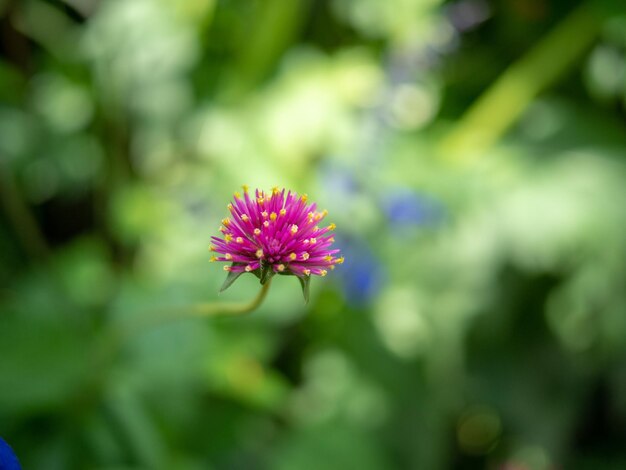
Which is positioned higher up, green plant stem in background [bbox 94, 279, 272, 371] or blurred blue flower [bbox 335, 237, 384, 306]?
blurred blue flower [bbox 335, 237, 384, 306]

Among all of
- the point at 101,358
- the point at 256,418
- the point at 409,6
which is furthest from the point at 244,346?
the point at 409,6

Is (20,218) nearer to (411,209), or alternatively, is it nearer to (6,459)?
(411,209)

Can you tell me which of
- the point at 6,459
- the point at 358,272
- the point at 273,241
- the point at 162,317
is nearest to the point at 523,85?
the point at 358,272

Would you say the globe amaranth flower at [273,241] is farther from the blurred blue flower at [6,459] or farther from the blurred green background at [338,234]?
→ the blurred green background at [338,234]

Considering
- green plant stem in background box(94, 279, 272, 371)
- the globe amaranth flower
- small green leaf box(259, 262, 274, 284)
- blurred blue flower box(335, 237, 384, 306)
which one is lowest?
small green leaf box(259, 262, 274, 284)

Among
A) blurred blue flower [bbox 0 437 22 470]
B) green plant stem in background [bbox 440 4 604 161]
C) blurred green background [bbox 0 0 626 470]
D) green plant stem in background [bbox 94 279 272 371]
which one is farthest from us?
green plant stem in background [bbox 440 4 604 161]

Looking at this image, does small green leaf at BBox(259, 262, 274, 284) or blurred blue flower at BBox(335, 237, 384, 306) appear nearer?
small green leaf at BBox(259, 262, 274, 284)

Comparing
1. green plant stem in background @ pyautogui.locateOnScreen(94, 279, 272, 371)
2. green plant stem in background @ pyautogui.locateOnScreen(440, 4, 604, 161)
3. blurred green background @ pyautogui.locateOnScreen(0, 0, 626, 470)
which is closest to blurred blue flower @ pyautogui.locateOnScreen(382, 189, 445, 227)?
blurred green background @ pyautogui.locateOnScreen(0, 0, 626, 470)

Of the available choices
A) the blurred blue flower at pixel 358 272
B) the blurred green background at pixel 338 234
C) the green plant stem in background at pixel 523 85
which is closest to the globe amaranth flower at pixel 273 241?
the blurred green background at pixel 338 234

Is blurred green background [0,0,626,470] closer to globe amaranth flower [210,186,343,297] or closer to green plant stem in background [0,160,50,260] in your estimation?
green plant stem in background [0,160,50,260]
